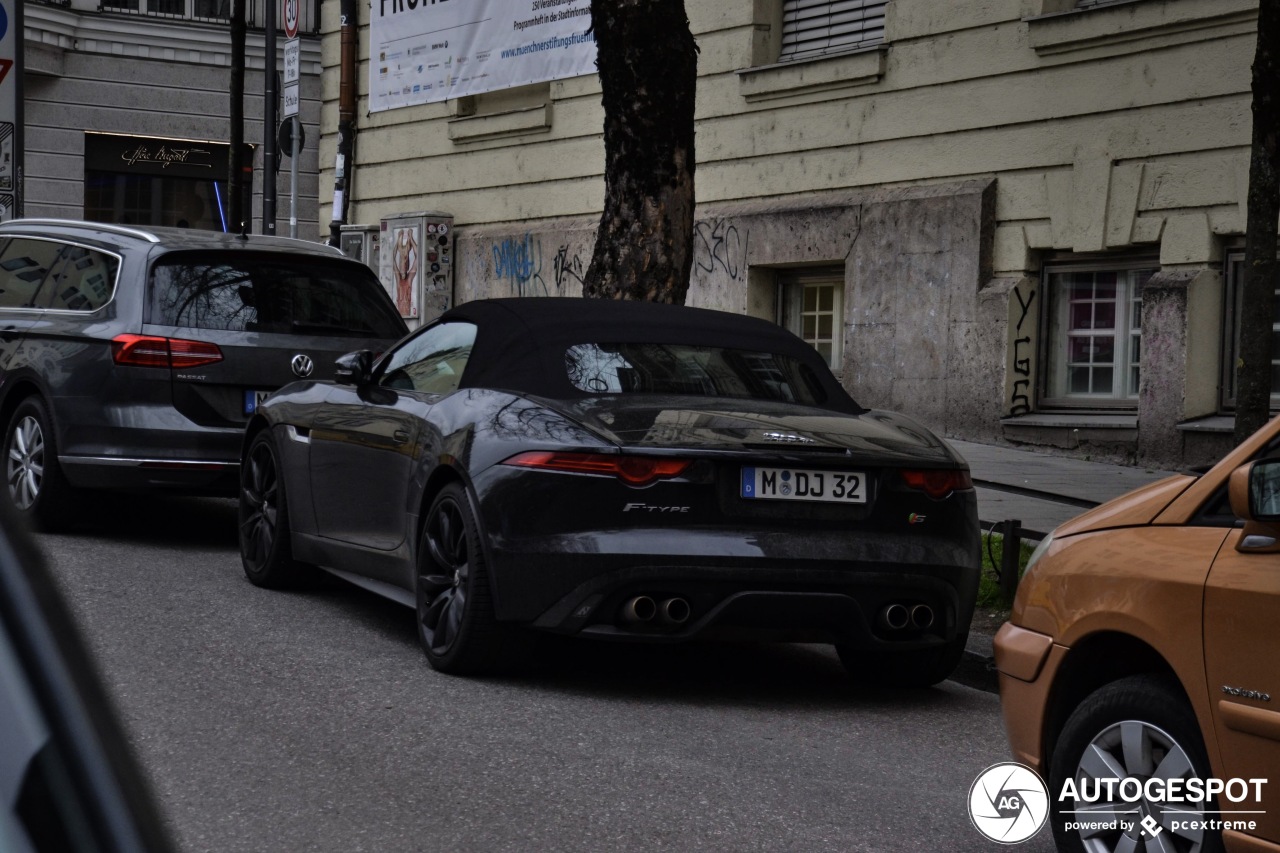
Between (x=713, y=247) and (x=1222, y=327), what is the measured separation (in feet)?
20.5

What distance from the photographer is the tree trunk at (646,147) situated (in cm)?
1154

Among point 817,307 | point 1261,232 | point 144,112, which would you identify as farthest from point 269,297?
point 144,112

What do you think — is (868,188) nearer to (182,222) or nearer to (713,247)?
(713,247)

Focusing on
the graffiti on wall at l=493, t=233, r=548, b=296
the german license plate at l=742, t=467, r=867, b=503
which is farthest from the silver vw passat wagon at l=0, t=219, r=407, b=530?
the graffiti on wall at l=493, t=233, r=548, b=296

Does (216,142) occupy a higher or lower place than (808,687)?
higher

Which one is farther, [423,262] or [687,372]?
[423,262]

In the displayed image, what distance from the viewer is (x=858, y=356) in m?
17.0

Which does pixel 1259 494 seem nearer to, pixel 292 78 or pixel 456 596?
pixel 456 596

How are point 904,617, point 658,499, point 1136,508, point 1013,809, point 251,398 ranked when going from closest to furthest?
point 1136,508 < point 1013,809 < point 658,499 < point 904,617 < point 251,398

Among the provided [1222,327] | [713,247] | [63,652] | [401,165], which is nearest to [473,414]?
[63,652]

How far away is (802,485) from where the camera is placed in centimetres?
588

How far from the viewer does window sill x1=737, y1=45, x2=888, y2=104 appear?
16750 mm

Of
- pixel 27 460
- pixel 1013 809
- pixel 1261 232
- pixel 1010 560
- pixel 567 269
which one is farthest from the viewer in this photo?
pixel 567 269

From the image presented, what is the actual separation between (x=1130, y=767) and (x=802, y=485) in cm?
227
